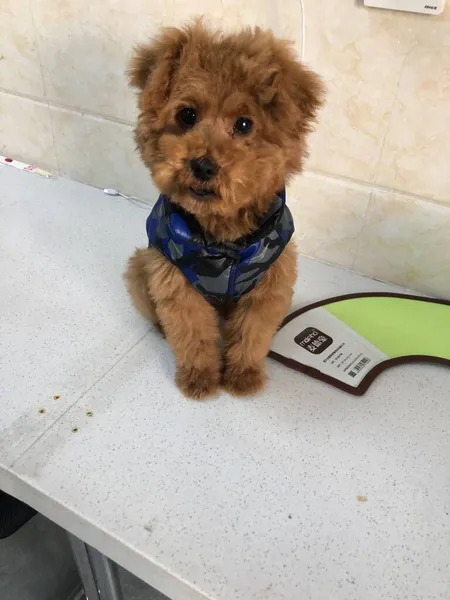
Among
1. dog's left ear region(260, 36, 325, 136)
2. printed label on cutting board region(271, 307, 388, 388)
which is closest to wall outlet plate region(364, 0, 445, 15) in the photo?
dog's left ear region(260, 36, 325, 136)

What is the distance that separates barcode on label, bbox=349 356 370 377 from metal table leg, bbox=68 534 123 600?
415mm

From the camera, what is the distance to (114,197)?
1.19 m

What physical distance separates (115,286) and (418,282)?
20.6 inches

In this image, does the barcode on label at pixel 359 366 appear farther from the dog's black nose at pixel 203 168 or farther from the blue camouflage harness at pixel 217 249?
the dog's black nose at pixel 203 168

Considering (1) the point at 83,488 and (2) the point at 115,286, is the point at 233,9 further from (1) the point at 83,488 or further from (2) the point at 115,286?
(1) the point at 83,488

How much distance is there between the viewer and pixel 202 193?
22.7 inches

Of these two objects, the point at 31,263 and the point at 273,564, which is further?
the point at 31,263

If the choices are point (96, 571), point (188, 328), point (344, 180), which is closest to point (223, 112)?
point (188, 328)

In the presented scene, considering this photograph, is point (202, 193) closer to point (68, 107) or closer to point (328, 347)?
point (328, 347)

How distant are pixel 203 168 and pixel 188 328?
246 mm

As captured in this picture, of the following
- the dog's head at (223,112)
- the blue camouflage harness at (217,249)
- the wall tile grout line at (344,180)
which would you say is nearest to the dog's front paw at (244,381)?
the blue camouflage harness at (217,249)

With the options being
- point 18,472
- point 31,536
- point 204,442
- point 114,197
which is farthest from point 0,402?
point 114,197

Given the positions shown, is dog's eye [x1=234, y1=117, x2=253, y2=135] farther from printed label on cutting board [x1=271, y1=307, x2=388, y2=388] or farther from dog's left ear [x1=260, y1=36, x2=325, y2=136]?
printed label on cutting board [x1=271, y1=307, x2=388, y2=388]

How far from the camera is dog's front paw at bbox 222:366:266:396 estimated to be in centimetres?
76
